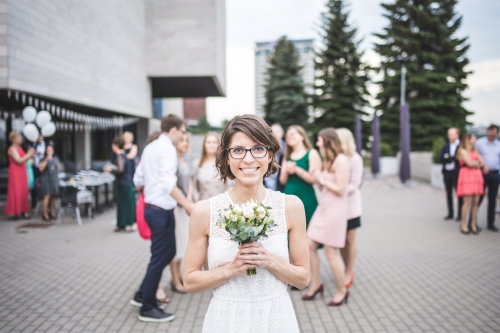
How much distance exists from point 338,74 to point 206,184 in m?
35.3

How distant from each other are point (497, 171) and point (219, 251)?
27.8 feet

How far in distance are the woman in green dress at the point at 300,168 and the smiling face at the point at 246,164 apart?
328 cm

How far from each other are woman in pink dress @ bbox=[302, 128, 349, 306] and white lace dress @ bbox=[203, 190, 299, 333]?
2.90 m

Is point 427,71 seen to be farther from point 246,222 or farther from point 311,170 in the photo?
point 246,222

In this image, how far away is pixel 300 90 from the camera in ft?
148

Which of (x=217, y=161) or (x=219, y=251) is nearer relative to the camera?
(x=219, y=251)

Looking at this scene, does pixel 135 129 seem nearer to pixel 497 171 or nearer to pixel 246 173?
pixel 497 171

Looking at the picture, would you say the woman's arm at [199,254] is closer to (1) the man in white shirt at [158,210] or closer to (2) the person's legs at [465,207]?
(1) the man in white shirt at [158,210]

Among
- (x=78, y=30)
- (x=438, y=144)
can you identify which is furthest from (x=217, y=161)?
(x=438, y=144)

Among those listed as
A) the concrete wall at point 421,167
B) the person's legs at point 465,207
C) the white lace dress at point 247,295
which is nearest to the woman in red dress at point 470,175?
the person's legs at point 465,207

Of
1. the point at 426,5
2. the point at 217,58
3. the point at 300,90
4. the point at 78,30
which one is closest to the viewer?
the point at 78,30

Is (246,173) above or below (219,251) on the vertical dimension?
above

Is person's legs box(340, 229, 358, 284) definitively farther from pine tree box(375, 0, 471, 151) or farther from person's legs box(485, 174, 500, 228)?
pine tree box(375, 0, 471, 151)

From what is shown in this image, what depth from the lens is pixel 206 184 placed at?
580cm
